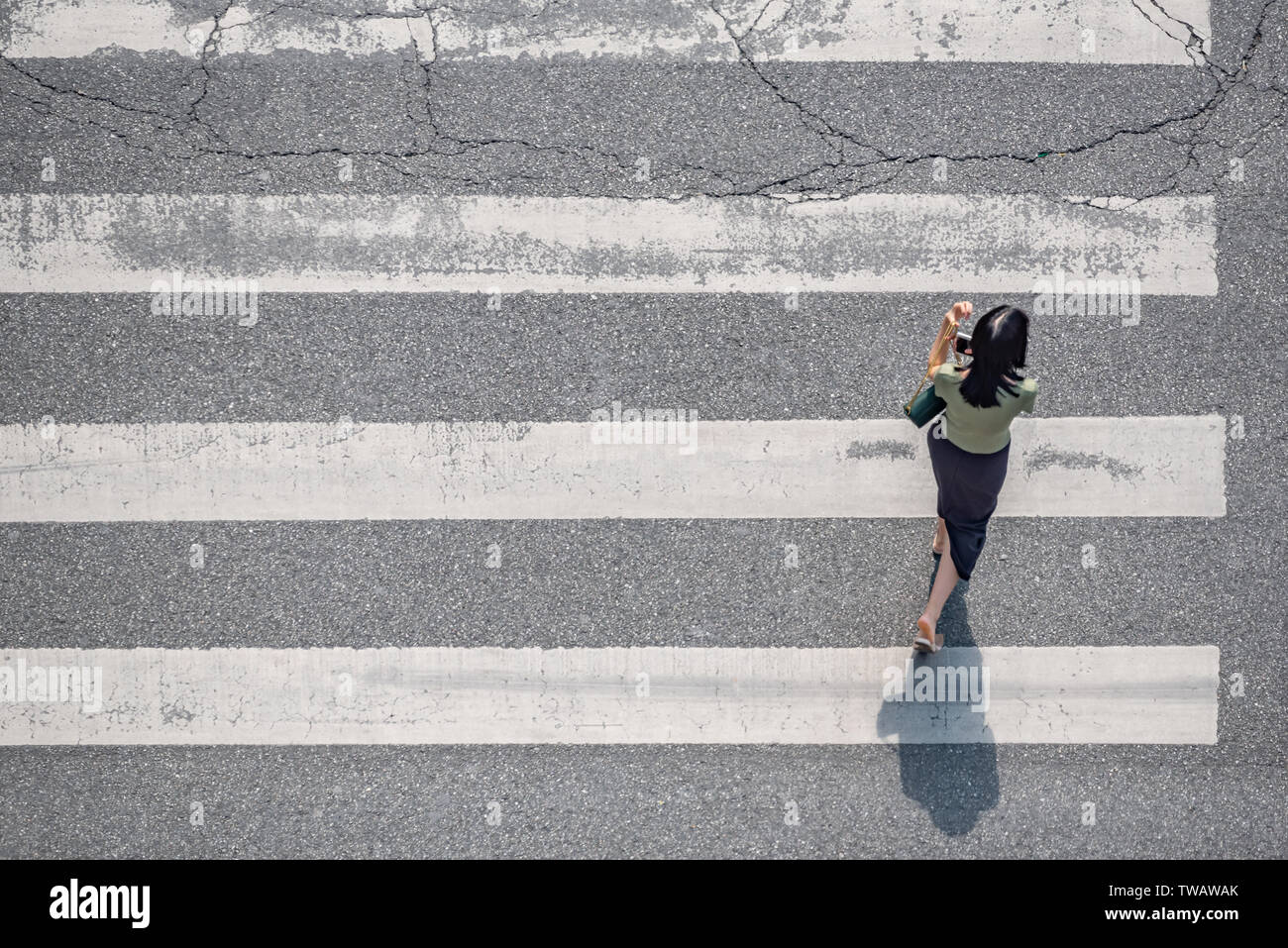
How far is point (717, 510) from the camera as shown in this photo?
15.7ft

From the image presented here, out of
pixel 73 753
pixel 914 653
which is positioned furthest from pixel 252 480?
pixel 914 653

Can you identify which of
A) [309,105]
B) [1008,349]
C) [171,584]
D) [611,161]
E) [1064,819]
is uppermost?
[309,105]

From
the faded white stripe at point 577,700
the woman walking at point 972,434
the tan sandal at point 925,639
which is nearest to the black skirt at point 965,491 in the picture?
the woman walking at point 972,434

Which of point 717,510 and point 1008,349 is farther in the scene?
point 717,510

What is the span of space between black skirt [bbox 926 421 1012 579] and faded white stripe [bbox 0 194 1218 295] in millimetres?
1021

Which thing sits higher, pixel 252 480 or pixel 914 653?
pixel 252 480

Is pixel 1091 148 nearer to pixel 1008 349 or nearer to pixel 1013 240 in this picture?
pixel 1013 240

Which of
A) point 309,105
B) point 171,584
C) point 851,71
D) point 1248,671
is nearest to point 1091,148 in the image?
point 851,71

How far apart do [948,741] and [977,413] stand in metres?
1.81

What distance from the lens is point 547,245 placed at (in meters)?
4.82

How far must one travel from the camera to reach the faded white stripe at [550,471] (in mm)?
4758

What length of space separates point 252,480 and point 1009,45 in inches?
176

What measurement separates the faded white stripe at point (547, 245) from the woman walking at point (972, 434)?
0.74m

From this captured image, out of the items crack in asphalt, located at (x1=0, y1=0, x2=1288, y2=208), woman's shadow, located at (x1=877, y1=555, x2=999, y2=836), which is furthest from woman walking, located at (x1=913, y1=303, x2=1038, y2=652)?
crack in asphalt, located at (x1=0, y1=0, x2=1288, y2=208)
